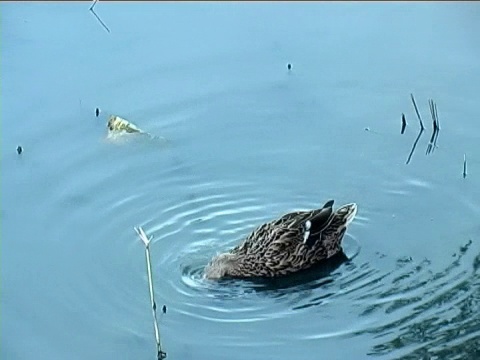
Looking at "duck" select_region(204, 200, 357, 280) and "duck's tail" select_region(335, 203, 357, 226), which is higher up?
"duck's tail" select_region(335, 203, 357, 226)

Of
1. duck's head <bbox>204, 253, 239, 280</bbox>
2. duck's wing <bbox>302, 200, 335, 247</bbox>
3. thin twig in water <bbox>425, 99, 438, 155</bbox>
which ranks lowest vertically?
duck's head <bbox>204, 253, 239, 280</bbox>

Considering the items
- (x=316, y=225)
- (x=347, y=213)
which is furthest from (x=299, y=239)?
(x=347, y=213)

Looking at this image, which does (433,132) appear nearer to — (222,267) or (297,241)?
(297,241)

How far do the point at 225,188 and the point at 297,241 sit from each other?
2.53 feet

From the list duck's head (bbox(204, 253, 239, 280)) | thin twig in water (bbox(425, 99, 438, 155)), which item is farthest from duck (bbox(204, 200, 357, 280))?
thin twig in water (bbox(425, 99, 438, 155))

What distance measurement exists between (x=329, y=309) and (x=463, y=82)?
2.74 meters

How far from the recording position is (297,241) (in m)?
7.19

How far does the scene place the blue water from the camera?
6461mm

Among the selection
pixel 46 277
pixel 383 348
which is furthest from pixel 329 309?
pixel 46 277

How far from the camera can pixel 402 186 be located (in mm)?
7664

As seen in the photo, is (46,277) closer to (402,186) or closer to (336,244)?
(336,244)

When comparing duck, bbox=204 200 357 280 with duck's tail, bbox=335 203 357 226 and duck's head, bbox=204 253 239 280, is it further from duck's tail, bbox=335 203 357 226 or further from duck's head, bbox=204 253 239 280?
duck's head, bbox=204 253 239 280

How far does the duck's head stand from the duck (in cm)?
10

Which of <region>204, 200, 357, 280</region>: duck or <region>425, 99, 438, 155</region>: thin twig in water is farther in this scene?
<region>425, 99, 438, 155</region>: thin twig in water
